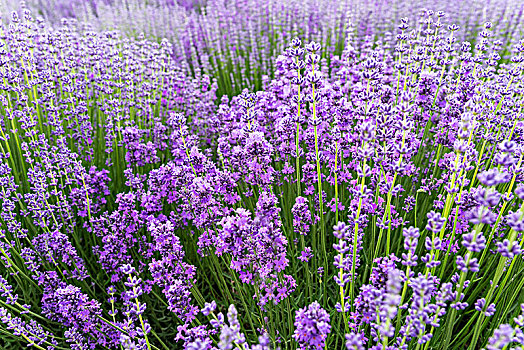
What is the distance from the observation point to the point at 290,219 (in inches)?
114

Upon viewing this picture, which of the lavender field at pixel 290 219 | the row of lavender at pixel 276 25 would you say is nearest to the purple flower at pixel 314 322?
the lavender field at pixel 290 219

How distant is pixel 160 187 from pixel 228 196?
2.20ft

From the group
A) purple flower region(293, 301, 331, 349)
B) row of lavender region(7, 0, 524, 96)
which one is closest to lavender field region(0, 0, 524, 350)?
purple flower region(293, 301, 331, 349)

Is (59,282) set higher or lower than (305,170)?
lower

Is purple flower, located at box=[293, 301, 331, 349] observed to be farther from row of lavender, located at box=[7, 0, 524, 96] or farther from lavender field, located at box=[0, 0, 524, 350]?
row of lavender, located at box=[7, 0, 524, 96]

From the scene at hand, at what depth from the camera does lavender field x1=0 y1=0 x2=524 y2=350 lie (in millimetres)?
1690

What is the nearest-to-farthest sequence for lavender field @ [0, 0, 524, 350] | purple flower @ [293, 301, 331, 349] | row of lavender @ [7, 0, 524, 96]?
purple flower @ [293, 301, 331, 349]
lavender field @ [0, 0, 524, 350]
row of lavender @ [7, 0, 524, 96]

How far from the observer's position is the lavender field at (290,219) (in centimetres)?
169

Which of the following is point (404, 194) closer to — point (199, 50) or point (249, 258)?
point (249, 258)

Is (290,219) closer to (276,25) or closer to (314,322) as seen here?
(314,322)

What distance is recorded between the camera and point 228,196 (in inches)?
104

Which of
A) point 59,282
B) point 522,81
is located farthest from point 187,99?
point 522,81

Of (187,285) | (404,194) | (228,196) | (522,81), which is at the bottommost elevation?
(404,194)

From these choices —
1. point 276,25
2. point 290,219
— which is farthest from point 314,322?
point 276,25
